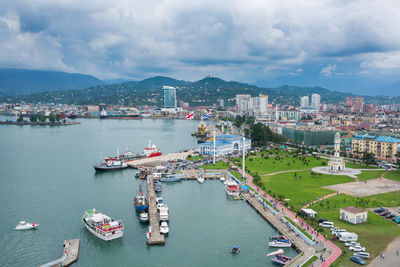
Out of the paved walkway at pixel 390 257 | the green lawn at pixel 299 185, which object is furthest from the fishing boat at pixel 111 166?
the paved walkway at pixel 390 257

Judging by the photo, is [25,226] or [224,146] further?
[224,146]

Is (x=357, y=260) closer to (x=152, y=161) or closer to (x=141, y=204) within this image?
(x=141, y=204)

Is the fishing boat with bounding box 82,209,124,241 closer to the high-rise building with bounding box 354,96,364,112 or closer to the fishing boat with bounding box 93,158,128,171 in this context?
the fishing boat with bounding box 93,158,128,171

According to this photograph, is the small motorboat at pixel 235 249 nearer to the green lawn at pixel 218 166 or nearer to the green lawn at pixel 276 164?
the green lawn at pixel 276 164

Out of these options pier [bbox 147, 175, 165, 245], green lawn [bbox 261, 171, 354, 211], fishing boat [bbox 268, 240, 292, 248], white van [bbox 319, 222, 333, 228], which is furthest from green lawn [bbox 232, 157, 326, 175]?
fishing boat [bbox 268, 240, 292, 248]

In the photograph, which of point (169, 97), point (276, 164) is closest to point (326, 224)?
point (276, 164)

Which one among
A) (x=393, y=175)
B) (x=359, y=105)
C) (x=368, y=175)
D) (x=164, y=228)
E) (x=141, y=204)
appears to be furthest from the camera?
(x=359, y=105)
